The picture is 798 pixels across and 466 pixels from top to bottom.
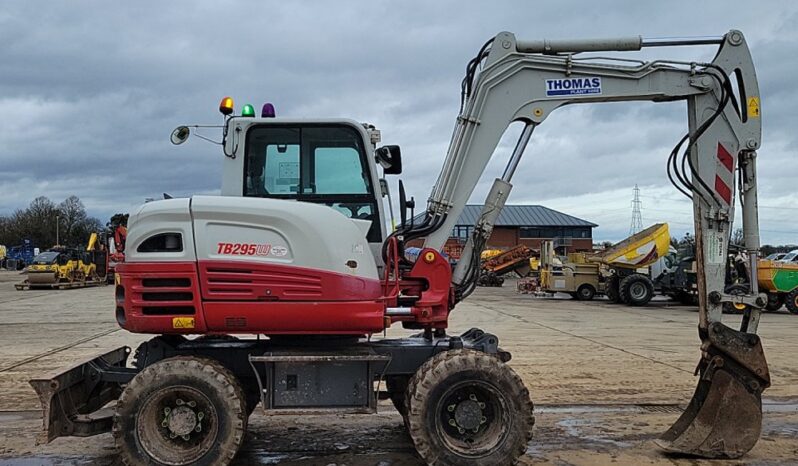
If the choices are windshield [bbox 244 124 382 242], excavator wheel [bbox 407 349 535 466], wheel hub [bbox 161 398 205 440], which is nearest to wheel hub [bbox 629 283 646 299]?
excavator wheel [bbox 407 349 535 466]

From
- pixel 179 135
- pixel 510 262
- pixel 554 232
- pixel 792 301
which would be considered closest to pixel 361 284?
pixel 179 135

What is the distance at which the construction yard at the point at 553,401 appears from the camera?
5922 millimetres

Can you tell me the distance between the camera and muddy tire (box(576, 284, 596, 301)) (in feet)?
89.6

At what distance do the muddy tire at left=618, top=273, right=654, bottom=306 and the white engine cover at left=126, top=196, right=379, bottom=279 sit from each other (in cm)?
2139

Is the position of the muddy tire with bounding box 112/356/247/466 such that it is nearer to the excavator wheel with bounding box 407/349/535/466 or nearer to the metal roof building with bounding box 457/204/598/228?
the excavator wheel with bounding box 407/349/535/466

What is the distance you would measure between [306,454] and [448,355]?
1685 millimetres

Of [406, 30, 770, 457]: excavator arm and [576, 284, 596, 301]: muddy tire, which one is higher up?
[406, 30, 770, 457]: excavator arm

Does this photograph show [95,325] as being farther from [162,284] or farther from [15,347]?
[162,284]

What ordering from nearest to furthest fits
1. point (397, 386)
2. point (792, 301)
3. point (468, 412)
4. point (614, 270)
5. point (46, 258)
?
1. point (468, 412)
2. point (397, 386)
3. point (792, 301)
4. point (614, 270)
5. point (46, 258)

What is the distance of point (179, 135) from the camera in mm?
5898

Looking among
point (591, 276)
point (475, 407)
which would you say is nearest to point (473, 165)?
point (475, 407)

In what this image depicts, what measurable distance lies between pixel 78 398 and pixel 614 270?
23145mm

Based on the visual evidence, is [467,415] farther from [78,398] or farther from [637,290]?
[637,290]

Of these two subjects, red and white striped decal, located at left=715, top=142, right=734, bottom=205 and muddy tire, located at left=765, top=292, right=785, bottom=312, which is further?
muddy tire, located at left=765, top=292, right=785, bottom=312
